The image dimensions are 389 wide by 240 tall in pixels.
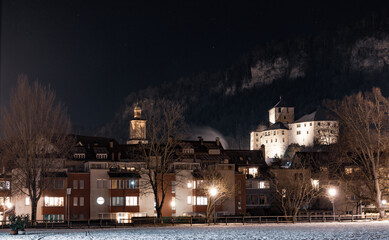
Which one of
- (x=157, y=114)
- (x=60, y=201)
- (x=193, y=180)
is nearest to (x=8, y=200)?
(x=60, y=201)

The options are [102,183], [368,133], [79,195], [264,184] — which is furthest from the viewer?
[264,184]

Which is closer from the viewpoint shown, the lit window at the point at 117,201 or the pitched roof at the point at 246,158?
the lit window at the point at 117,201

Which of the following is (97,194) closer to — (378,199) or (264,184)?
(264,184)

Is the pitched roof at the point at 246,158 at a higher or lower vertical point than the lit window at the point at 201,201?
higher

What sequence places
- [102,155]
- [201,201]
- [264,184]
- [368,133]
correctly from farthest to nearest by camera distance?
[264,184] < [102,155] < [201,201] < [368,133]

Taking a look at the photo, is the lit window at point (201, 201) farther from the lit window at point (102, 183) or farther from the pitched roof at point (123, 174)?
the lit window at point (102, 183)

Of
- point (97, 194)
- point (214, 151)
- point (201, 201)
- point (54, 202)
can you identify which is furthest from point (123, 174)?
point (214, 151)

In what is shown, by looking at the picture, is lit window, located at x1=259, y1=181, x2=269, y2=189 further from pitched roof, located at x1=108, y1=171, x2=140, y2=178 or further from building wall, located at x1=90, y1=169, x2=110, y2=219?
building wall, located at x1=90, y1=169, x2=110, y2=219

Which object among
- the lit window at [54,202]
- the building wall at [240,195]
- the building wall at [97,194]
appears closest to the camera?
the lit window at [54,202]

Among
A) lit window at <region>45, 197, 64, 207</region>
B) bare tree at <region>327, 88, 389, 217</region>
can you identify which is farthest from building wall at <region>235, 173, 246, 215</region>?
Answer: bare tree at <region>327, 88, 389, 217</region>

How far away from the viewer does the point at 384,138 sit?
2517 inches

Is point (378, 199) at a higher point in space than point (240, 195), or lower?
lower

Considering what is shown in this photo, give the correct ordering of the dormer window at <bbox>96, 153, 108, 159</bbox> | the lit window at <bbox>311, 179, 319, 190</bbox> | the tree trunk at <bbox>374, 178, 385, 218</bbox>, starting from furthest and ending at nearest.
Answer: the dormer window at <bbox>96, 153, 108, 159</bbox>
the lit window at <bbox>311, 179, 319, 190</bbox>
the tree trunk at <bbox>374, 178, 385, 218</bbox>

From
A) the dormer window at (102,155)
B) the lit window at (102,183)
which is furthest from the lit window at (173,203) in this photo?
the dormer window at (102,155)
